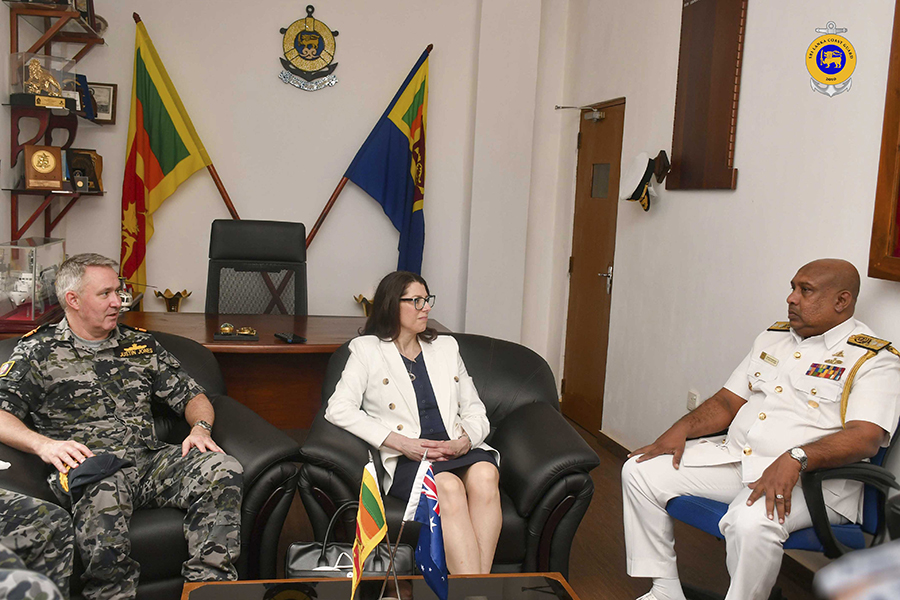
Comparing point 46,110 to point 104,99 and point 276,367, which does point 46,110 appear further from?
point 276,367

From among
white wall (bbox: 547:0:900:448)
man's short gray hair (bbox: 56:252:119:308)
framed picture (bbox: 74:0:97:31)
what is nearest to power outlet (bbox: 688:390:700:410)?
white wall (bbox: 547:0:900:448)

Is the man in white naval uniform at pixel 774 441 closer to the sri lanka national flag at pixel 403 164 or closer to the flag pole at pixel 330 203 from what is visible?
the sri lanka national flag at pixel 403 164

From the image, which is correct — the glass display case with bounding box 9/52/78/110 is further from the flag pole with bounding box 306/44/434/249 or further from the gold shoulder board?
the gold shoulder board

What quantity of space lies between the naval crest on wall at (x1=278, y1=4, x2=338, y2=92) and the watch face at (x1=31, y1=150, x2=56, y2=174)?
1401mm

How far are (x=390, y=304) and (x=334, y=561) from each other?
937 millimetres

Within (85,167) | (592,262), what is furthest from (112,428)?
(592,262)

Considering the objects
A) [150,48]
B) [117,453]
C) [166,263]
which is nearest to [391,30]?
[150,48]

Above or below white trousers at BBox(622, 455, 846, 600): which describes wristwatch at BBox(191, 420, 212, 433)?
above

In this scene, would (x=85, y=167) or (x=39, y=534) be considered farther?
(x=85, y=167)

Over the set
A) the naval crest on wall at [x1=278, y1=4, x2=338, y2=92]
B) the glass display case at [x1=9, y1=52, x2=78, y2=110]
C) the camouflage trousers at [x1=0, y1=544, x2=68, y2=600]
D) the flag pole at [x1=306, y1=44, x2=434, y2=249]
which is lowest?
the camouflage trousers at [x1=0, y1=544, x2=68, y2=600]

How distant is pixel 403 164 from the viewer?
4.66m

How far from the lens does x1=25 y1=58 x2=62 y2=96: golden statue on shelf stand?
351 centimetres

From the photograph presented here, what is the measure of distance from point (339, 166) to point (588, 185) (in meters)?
1.49

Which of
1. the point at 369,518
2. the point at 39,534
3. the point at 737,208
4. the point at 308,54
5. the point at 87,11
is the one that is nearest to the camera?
the point at 369,518
